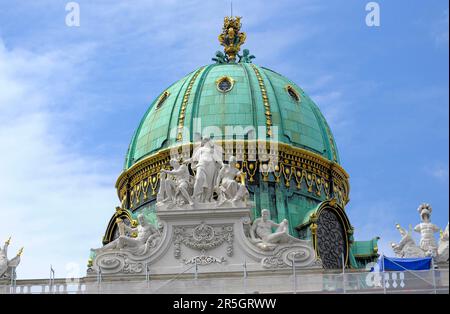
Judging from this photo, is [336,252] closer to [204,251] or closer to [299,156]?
[299,156]

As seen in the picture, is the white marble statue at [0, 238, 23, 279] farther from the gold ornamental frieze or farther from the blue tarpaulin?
the blue tarpaulin

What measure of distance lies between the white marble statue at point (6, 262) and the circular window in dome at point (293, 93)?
14861mm

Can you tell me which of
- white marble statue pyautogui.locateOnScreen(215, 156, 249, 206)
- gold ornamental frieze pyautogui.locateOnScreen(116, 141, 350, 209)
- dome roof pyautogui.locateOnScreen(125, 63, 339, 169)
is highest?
dome roof pyautogui.locateOnScreen(125, 63, 339, 169)

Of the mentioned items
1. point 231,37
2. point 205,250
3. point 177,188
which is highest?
point 231,37

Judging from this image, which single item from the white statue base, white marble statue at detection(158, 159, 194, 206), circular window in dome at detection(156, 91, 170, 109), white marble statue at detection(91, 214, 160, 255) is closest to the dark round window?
circular window in dome at detection(156, 91, 170, 109)

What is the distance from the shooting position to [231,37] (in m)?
60.0

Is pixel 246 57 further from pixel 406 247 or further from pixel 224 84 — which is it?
pixel 406 247

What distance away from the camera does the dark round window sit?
5650cm

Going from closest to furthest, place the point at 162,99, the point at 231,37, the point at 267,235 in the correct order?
the point at 267,235 → the point at 162,99 → the point at 231,37

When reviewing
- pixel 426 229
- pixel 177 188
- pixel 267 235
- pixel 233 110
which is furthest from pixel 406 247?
pixel 233 110

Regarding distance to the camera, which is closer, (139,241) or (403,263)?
(403,263)

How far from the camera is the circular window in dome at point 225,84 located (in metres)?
56.5

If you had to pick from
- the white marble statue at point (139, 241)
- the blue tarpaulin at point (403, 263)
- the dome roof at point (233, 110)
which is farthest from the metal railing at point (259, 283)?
the dome roof at point (233, 110)

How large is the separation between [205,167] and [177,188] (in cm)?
123
